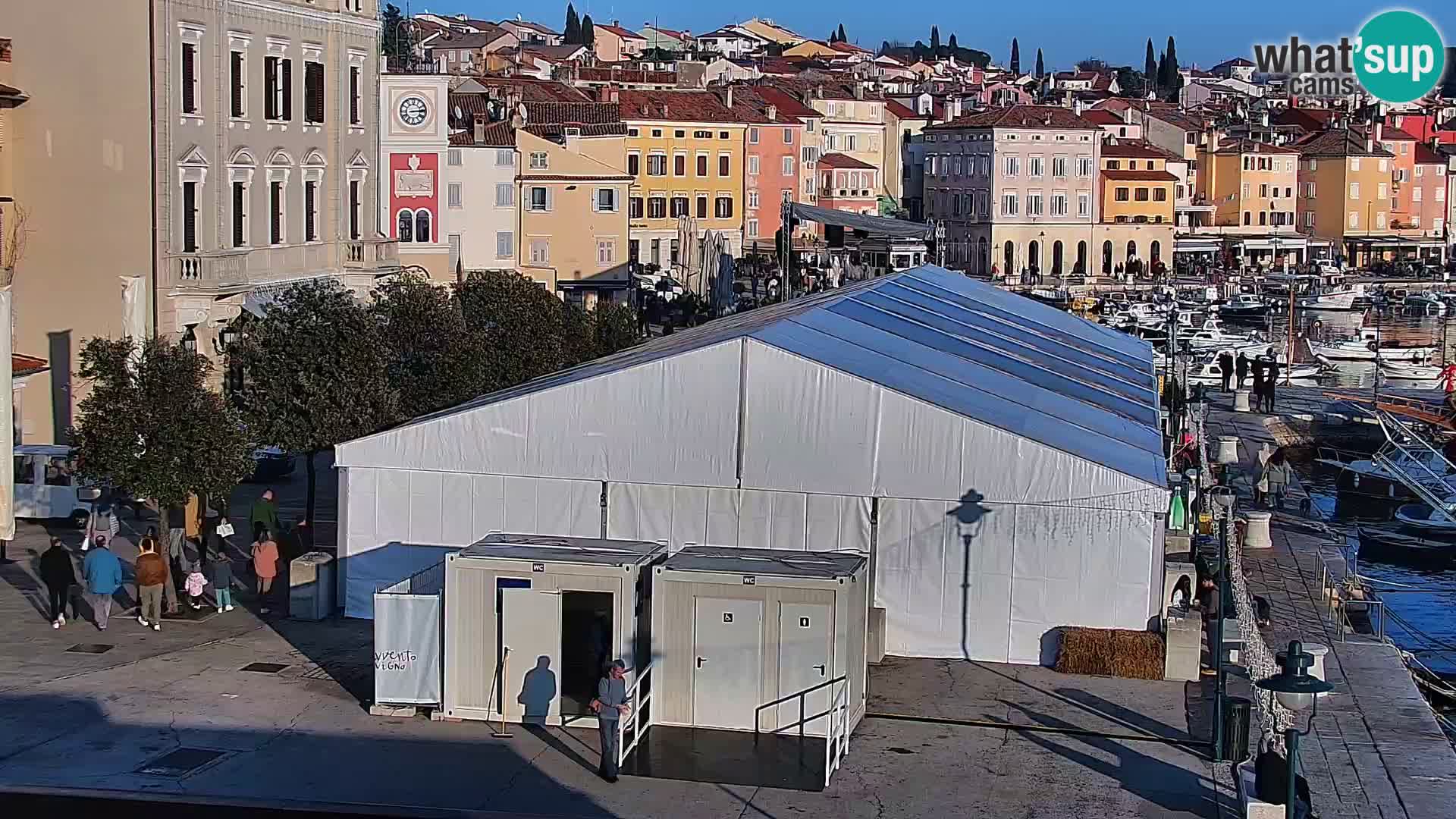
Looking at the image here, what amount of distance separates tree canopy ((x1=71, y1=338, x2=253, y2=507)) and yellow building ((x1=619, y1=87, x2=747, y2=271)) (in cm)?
6250

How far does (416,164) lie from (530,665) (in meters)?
33.4

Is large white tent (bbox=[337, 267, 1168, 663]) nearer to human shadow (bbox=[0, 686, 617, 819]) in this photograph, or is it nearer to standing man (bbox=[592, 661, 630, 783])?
human shadow (bbox=[0, 686, 617, 819])

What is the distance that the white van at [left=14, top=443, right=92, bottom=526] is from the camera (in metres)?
27.9

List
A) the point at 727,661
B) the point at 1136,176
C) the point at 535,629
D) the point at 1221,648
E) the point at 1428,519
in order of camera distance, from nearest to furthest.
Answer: the point at 727,661 → the point at 535,629 → the point at 1221,648 → the point at 1428,519 → the point at 1136,176

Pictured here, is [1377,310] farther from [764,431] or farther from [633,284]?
[764,431]

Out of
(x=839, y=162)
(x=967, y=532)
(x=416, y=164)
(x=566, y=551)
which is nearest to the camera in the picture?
(x=566, y=551)

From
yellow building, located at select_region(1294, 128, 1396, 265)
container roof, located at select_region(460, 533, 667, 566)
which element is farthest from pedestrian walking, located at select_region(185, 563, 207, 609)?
yellow building, located at select_region(1294, 128, 1396, 265)

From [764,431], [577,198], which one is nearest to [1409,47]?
[577,198]

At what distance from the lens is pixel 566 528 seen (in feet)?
68.6

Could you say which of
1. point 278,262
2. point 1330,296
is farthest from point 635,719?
point 1330,296

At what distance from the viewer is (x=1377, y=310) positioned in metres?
99.3

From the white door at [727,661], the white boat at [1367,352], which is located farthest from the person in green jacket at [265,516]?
the white boat at [1367,352]

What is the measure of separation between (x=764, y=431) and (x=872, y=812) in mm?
6150

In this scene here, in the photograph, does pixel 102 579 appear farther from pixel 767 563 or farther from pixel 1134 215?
pixel 1134 215
